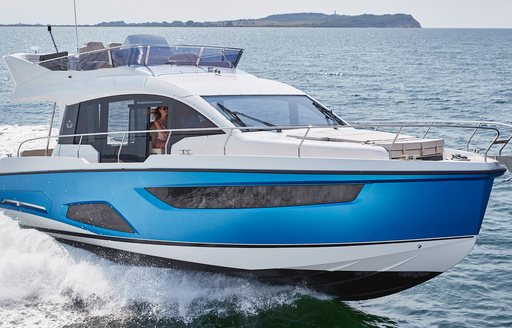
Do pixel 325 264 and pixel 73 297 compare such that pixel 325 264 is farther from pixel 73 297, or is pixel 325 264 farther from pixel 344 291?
pixel 73 297

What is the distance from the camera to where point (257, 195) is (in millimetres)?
7996

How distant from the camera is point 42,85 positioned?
10.5 meters

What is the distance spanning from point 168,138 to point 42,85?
8.78 ft

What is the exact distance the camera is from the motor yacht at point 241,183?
7.73 metres

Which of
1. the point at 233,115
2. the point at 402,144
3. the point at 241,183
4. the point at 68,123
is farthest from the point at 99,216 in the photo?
the point at 402,144

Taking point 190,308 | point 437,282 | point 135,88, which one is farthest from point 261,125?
point 437,282

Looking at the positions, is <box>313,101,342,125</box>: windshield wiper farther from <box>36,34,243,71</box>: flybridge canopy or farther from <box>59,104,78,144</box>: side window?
<box>59,104,78,144</box>: side window

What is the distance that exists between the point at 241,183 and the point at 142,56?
3.15 meters

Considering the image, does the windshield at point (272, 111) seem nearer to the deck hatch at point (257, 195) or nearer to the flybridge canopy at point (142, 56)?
the deck hatch at point (257, 195)

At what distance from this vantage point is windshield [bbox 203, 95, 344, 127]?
8.95 m

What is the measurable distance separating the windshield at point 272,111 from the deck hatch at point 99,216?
1.76m

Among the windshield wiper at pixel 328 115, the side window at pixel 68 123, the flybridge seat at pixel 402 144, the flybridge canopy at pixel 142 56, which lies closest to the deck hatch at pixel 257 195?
the flybridge seat at pixel 402 144

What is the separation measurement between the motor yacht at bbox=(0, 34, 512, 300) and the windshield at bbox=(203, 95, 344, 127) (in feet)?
0.06

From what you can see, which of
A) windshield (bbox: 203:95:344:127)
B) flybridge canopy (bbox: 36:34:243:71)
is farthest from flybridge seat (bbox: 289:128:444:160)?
flybridge canopy (bbox: 36:34:243:71)
